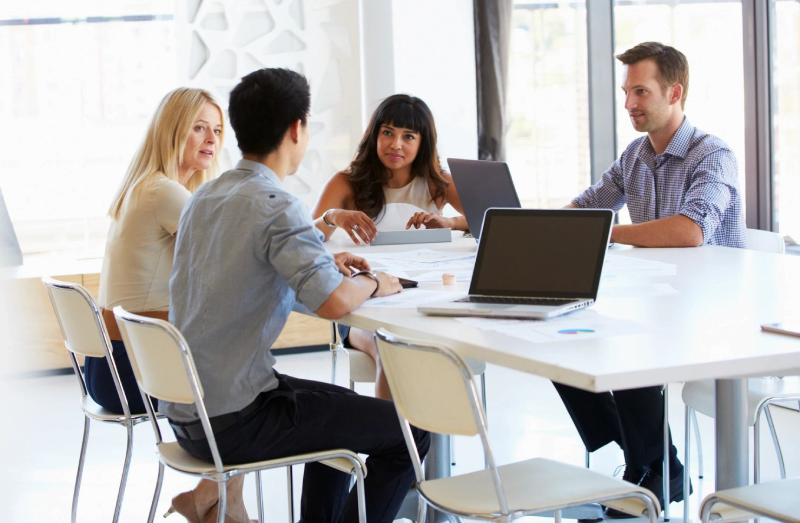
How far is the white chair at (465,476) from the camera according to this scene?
4.38 ft

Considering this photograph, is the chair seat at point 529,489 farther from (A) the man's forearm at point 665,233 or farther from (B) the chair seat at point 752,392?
(A) the man's forearm at point 665,233

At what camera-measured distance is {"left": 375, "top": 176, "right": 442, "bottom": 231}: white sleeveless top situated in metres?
3.21

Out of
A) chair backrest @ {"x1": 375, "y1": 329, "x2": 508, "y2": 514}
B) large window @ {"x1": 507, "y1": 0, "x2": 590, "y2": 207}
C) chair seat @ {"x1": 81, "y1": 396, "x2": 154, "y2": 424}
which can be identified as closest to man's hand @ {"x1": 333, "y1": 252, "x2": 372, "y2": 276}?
chair backrest @ {"x1": 375, "y1": 329, "x2": 508, "y2": 514}

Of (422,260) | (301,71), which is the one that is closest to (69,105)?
(301,71)

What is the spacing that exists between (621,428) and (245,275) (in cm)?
123

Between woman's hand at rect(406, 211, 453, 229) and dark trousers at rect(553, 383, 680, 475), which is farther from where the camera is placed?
woman's hand at rect(406, 211, 453, 229)

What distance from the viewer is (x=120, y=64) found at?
5.20m

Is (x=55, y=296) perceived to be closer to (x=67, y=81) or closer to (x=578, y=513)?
(x=578, y=513)

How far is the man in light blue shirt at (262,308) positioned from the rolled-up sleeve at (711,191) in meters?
1.11

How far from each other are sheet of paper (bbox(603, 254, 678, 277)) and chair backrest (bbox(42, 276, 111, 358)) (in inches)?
47.1

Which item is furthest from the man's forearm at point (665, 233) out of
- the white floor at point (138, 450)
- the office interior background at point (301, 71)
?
the office interior background at point (301, 71)

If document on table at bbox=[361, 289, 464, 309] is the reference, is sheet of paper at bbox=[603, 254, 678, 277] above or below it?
above

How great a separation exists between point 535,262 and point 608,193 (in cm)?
149

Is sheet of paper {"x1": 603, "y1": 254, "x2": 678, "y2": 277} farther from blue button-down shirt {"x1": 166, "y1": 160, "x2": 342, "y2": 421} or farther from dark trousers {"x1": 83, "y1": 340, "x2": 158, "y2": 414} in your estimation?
dark trousers {"x1": 83, "y1": 340, "x2": 158, "y2": 414}
